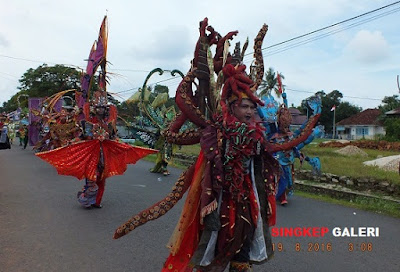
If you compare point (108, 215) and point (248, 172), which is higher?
point (248, 172)

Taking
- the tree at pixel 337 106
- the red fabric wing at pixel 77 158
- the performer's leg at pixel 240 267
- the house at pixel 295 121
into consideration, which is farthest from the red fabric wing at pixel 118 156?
the tree at pixel 337 106

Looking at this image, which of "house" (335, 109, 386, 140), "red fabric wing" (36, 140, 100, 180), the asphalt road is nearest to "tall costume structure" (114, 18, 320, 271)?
the asphalt road

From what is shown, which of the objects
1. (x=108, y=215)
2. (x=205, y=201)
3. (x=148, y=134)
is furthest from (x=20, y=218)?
(x=205, y=201)

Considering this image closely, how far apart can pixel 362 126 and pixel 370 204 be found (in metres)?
51.4

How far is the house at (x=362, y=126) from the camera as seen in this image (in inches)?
2076

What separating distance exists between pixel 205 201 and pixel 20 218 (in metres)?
4.78

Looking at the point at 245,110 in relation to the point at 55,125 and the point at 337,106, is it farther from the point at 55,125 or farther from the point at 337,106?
the point at 337,106

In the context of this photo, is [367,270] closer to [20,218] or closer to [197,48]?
[197,48]

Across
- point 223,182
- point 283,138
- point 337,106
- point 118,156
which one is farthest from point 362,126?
point 223,182

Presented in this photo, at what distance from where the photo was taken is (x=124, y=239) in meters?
4.99

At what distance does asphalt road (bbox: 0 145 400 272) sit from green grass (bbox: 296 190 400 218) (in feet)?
1.08

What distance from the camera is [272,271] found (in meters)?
3.94

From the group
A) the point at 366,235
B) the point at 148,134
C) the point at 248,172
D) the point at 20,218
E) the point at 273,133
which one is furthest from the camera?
the point at 148,134

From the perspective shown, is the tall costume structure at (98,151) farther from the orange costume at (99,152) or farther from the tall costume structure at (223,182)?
the tall costume structure at (223,182)
